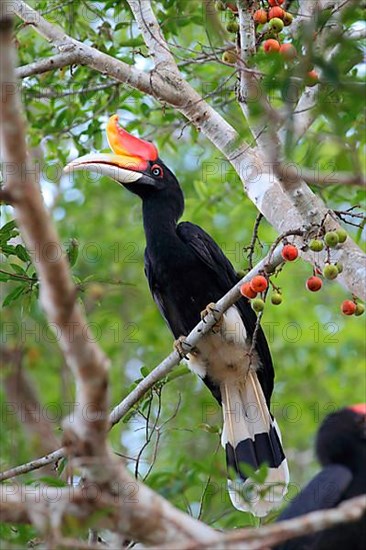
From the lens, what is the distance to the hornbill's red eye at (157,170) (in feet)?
18.2

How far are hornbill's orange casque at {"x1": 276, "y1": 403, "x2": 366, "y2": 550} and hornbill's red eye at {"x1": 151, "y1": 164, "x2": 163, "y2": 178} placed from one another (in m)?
2.37

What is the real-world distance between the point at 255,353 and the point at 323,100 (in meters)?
2.30

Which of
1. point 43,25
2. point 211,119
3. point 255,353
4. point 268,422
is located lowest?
point 268,422

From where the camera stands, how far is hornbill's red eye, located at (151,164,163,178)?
554 centimetres

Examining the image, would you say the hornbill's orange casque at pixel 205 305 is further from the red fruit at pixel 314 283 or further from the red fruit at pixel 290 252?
the red fruit at pixel 290 252

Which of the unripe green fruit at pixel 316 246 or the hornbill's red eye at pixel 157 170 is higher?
the hornbill's red eye at pixel 157 170

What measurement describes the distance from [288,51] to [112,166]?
2.15 m

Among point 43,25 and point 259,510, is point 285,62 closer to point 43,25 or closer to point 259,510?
point 43,25

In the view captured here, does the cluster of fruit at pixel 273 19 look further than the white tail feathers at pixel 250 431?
No

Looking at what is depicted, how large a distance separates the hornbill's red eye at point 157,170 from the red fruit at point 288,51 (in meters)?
2.30

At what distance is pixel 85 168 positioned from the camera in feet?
16.2

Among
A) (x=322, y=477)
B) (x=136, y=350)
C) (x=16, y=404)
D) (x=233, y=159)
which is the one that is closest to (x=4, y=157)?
(x=322, y=477)

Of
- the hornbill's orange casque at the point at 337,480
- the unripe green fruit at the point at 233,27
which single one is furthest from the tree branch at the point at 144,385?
the unripe green fruit at the point at 233,27

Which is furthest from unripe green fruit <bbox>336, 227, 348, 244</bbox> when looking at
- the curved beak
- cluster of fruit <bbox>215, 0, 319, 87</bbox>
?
the curved beak
